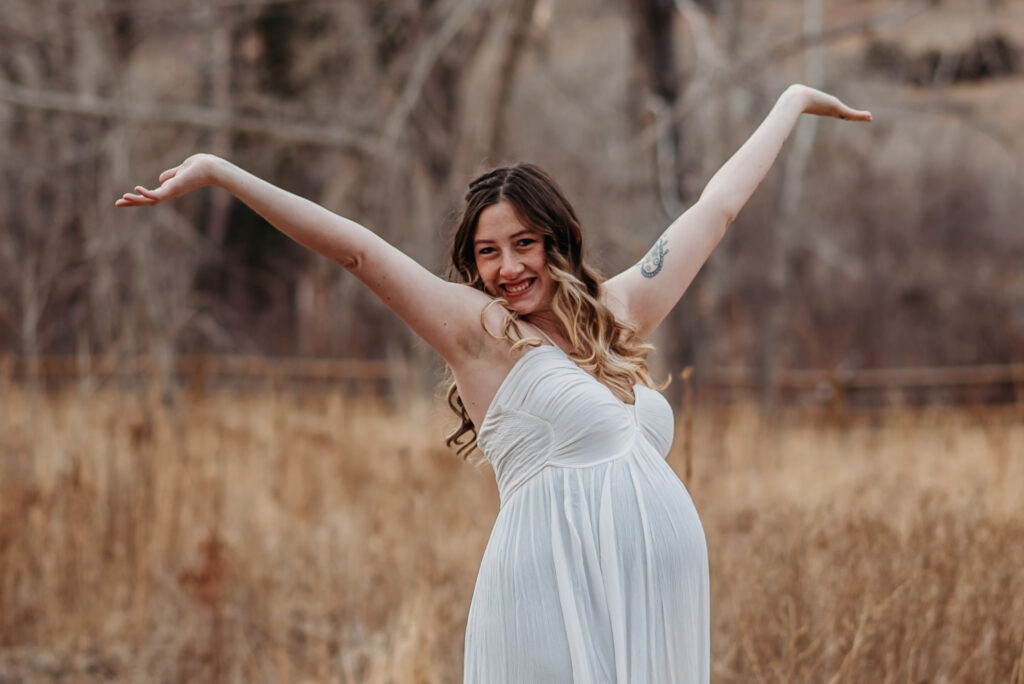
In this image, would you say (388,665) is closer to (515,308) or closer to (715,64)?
(515,308)

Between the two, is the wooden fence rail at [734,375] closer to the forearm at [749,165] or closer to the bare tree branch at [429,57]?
the bare tree branch at [429,57]

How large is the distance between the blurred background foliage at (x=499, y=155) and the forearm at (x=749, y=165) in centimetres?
277

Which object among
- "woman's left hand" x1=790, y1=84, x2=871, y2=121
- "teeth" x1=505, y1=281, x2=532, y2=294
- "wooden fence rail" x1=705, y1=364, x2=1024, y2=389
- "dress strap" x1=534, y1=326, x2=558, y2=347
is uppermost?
"wooden fence rail" x1=705, y1=364, x2=1024, y2=389

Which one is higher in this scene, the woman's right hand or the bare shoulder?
the woman's right hand

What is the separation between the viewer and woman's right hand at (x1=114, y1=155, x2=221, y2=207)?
188 centimetres

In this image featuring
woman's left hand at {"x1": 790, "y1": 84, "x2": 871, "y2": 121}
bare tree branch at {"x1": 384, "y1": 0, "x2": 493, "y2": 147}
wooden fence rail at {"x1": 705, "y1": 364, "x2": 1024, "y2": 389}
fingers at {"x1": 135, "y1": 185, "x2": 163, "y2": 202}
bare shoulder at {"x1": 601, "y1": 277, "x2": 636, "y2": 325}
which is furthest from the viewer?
wooden fence rail at {"x1": 705, "y1": 364, "x2": 1024, "y2": 389}

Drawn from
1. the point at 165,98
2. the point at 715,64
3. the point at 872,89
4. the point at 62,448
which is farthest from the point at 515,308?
the point at 872,89

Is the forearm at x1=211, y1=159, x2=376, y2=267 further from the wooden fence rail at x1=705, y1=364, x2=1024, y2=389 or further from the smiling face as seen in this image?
the wooden fence rail at x1=705, y1=364, x2=1024, y2=389

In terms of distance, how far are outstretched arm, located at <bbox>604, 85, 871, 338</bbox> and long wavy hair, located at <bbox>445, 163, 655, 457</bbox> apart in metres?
0.11

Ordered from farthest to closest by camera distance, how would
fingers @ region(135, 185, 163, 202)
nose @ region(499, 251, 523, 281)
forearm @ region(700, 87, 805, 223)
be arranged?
1. forearm @ region(700, 87, 805, 223)
2. nose @ region(499, 251, 523, 281)
3. fingers @ region(135, 185, 163, 202)

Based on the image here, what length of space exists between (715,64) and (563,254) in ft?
19.8

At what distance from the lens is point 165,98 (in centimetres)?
1408

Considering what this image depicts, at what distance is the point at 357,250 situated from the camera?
1.98 metres

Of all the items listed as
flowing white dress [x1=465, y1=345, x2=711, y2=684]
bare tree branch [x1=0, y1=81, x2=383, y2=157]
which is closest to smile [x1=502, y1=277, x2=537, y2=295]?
flowing white dress [x1=465, y1=345, x2=711, y2=684]
